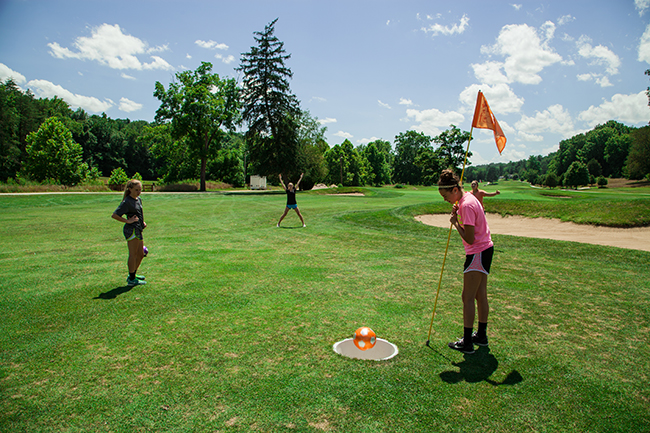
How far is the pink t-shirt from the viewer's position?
4195 mm

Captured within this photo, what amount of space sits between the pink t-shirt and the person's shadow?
1.29 meters

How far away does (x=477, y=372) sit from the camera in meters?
3.92

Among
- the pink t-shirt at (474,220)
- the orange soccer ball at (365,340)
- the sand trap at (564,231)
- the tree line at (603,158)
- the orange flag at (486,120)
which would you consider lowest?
the sand trap at (564,231)

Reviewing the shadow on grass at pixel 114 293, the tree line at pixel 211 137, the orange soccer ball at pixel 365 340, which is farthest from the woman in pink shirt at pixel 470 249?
the tree line at pixel 211 137

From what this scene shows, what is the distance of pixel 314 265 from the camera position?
29.0ft

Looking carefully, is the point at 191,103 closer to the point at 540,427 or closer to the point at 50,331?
the point at 50,331

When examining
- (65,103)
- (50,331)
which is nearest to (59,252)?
(50,331)

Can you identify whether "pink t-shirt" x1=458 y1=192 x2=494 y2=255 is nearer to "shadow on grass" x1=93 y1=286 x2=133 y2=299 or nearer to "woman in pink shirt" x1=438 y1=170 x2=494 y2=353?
"woman in pink shirt" x1=438 y1=170 x2=494 y2=353

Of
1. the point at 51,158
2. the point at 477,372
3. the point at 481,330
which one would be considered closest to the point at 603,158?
the point at 481,330

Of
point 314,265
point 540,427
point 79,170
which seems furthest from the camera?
point 79,170

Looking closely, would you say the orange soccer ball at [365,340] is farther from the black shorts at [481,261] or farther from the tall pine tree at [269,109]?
the tall pine tree at [269,109]

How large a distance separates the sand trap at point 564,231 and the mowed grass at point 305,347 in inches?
173

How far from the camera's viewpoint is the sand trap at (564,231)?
13.4m

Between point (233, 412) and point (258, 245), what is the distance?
8561mm
